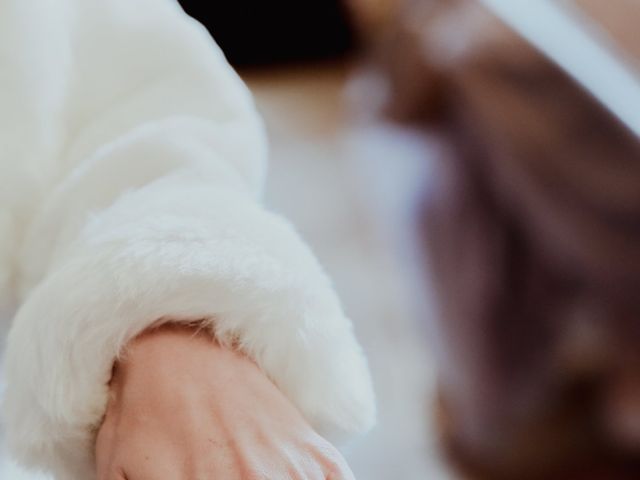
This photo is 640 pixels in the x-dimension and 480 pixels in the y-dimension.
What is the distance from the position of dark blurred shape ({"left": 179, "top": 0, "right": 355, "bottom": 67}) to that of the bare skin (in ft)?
6.93

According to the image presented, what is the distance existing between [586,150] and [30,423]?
980 millimetres

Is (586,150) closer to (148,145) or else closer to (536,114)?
(536,114)

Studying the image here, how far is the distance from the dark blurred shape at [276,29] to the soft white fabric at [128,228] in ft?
6.19

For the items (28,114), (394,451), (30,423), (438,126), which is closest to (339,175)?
(438,126)

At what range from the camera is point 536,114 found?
1405 millimetres

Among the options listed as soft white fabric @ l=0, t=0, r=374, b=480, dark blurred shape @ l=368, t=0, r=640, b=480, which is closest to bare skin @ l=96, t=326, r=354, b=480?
soft white fabric @ l=0, t=0, r=374, b=480

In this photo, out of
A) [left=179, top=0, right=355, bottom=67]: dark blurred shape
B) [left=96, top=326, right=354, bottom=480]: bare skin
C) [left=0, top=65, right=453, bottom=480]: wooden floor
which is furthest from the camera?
[left=179, top=0, right=355, bottom=67]: dark blurred shape

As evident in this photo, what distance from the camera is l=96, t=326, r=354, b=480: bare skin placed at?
1.55ft

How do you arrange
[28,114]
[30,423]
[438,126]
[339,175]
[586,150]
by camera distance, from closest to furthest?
[30,423] < [28,114] < [586,150] < [438,126] < [339,175]

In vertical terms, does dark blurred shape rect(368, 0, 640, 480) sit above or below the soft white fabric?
below

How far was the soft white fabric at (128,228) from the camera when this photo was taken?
523mm

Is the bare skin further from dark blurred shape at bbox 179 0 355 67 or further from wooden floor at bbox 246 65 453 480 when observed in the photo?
dark blurred shape at bbox 179 0 355 67

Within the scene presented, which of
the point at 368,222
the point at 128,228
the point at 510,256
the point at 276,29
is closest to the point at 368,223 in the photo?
the point at 368,222

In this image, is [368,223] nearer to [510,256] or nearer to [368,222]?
[368,222]
